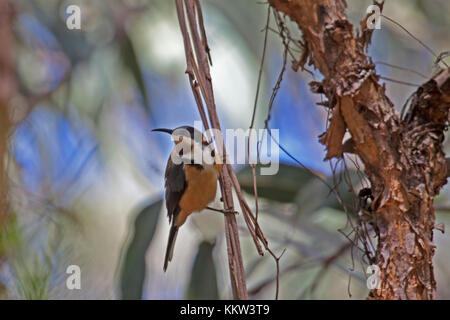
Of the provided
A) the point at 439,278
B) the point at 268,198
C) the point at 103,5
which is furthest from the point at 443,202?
the point at 103,5

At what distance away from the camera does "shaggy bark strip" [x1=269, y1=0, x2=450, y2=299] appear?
1327mm

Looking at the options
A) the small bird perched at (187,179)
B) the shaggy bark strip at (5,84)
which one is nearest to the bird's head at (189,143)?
the small bird perched at (187,179)

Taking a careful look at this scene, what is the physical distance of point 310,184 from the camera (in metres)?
2.72

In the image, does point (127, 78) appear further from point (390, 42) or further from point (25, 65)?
point (390, 42)

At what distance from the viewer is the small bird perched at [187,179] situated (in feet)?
5.81

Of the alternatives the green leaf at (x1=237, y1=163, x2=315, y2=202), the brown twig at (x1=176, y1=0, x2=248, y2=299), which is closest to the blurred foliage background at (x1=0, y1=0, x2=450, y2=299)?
the green leaf at (x1=237, y1=163, x2=315, y2=202)

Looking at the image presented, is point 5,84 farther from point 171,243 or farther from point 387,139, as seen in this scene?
point 387,139

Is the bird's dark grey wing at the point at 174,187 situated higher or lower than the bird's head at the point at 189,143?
lower

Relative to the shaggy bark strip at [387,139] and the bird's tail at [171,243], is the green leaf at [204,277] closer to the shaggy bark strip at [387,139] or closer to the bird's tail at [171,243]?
the bird's tail at [171,243]

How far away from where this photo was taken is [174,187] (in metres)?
1.93

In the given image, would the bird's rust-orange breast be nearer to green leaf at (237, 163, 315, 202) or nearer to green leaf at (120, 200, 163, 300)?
green leaf at (120, 200, 163, 300)

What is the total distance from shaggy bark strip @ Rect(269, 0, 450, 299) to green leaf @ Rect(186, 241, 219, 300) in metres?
1.31

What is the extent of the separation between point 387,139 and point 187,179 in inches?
27.7
